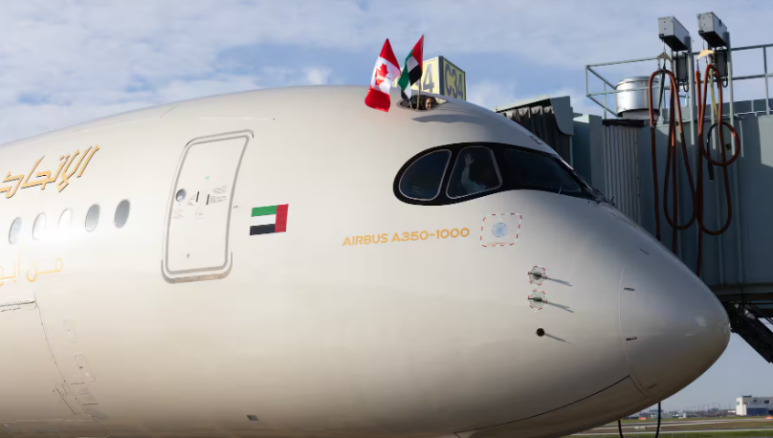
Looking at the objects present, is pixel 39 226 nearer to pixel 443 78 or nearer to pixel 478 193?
pixel 478 193

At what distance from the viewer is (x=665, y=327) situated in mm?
7898

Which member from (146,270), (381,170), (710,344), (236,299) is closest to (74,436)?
(146,270)

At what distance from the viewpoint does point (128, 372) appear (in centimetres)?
985

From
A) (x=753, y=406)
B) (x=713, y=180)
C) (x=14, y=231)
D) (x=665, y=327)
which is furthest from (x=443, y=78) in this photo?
(x=753, y=406)

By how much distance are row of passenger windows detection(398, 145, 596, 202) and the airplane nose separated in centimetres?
128

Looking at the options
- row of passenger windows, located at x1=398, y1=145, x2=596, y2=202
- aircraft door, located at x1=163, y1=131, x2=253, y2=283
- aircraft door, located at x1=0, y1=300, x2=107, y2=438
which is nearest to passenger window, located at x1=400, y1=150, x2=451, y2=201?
row of passenger windows, located at x1=398, y1=145, x2=596, y2=202

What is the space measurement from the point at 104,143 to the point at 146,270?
2455mm

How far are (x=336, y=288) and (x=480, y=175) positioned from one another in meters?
1.88

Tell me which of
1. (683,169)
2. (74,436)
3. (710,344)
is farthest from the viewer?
(683,169)

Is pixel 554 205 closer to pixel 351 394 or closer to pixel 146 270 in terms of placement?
pixel 351 394

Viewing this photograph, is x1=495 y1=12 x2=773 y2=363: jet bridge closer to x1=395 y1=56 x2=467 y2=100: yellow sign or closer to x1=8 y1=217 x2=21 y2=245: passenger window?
x1=8 y1=217 x2=21 y2=245: passenger window

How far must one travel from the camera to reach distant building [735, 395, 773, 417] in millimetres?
169262

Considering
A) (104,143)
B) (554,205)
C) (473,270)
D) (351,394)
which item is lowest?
(351,394)

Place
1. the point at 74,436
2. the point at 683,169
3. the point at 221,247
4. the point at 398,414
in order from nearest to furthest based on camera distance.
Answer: the point at 398,414, the point at 221,247, the point at 74,436, the point at 683,169
